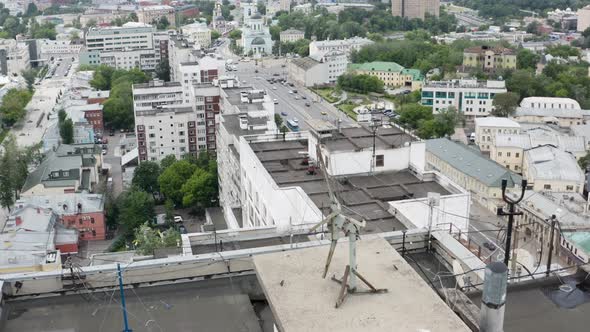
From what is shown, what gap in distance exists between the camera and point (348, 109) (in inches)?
1417

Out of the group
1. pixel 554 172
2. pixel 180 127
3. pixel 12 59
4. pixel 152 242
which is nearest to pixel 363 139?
pixel 152 242

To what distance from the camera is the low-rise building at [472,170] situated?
21.0 meters

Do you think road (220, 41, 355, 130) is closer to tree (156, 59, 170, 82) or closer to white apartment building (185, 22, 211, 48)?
white apartment building (185, 22, 211, 48)

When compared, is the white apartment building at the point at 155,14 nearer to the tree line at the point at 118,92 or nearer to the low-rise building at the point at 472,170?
the tree line at the point at 118,92

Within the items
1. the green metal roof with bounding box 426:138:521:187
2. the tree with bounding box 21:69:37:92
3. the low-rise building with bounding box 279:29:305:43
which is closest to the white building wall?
the green metal roof with bounding box 426:138:521:187

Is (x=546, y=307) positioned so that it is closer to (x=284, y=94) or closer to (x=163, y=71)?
(x=284, y=94)

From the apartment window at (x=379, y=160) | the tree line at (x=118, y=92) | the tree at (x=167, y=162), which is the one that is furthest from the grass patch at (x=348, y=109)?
the apartment window at (x=379, y=160)

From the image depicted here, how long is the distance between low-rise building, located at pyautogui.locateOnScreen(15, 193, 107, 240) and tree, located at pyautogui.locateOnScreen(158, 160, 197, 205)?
277 cm

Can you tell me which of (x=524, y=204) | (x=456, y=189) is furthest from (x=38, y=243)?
(x=524, y=204)

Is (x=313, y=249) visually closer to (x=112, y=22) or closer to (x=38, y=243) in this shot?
(x=38, y=243)

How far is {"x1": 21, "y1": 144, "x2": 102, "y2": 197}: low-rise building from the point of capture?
20.9 m

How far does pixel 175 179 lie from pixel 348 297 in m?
18.9

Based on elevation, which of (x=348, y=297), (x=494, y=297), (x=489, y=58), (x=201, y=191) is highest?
(x=494, y=297)

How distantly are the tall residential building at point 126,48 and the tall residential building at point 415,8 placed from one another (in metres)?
33.5
